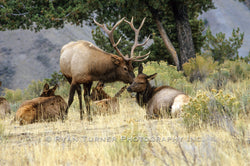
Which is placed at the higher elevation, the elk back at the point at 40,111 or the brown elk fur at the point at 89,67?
the brown elk fur at the point at 89,67

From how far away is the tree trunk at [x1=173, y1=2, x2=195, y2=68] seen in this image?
528 inches

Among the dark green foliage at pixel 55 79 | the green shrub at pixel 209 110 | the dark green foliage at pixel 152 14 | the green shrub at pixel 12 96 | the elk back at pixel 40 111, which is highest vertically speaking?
the dark green foliage at pixel 152 14

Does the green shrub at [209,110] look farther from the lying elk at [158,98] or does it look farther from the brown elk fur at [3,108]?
the brown elk fur at [3,108]

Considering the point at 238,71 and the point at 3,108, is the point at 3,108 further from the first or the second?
the point at 238,71

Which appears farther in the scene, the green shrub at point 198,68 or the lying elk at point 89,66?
the green shrub at point 198,68

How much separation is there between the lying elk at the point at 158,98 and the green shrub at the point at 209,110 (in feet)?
2.92

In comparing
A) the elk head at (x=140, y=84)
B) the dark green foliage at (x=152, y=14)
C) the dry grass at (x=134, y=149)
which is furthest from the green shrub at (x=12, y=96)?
the dry grass at (x=134, y=149)

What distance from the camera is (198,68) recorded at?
39.9 ft

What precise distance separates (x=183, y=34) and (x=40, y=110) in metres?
7.85

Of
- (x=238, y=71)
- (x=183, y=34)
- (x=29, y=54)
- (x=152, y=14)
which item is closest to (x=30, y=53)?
(x=29, y=54)

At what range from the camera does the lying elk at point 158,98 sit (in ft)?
21.3

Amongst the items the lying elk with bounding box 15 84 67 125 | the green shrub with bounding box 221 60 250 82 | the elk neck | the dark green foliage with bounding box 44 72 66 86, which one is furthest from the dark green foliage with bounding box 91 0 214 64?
the lying elk with bounding box 15 84 67 125

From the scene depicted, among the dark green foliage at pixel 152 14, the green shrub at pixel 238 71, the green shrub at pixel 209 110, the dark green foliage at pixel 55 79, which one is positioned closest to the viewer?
the green shrub at pixel 209 110

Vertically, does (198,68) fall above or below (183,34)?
below
